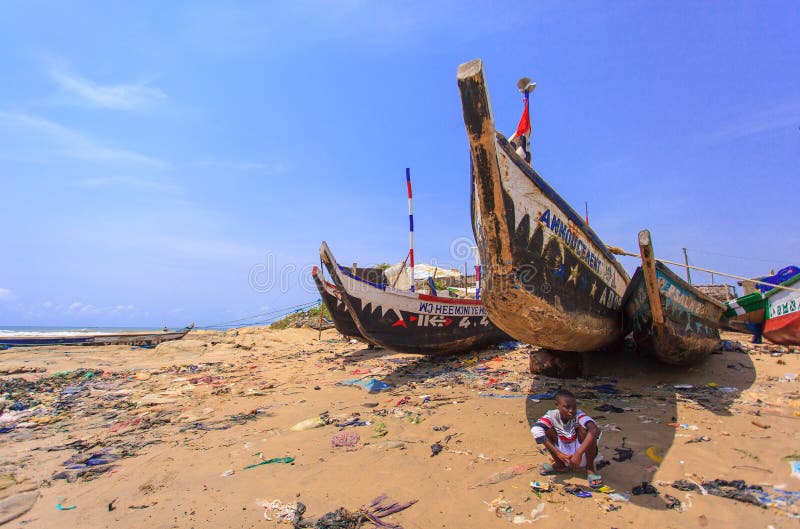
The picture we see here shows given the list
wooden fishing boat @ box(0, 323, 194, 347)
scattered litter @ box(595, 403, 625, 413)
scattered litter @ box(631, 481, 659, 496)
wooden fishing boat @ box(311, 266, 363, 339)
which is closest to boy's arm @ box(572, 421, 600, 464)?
scattered litter @ box(631, 481, 659, 496)

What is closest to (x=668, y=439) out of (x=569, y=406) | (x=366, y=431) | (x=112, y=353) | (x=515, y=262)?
(x=569, y=406)

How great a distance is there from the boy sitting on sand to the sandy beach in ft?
0.37

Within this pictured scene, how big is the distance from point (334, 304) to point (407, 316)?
186 centimetres

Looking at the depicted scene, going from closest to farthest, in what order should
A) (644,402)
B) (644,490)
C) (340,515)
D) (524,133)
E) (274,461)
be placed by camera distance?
(340,515), (644,490), (274,461), (644,402), (524,133)

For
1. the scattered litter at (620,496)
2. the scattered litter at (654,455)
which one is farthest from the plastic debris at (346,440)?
the scattered litter at (654,455)

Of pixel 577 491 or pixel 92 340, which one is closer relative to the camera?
pixel 577 491

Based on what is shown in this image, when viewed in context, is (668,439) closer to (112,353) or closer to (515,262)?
(515,262)

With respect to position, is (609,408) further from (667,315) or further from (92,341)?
(92,341)

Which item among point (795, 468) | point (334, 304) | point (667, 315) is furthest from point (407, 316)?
point (795, 468)

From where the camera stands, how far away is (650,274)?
4309mm

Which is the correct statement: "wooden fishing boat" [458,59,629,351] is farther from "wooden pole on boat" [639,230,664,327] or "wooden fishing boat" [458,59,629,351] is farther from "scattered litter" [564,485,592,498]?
"scattered litter" [564,485,592,498]

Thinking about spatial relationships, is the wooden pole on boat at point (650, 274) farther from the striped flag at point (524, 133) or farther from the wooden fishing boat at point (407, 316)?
the wooden fishing boat at point (407, 316)

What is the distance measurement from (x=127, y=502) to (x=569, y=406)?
12.2 feet

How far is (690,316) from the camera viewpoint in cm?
545
